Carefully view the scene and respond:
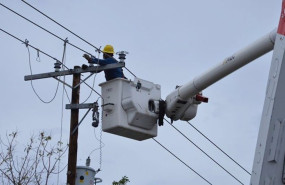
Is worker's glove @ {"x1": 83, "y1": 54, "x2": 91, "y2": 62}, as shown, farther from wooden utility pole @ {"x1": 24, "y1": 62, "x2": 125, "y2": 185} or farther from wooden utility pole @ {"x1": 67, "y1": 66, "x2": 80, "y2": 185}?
wooden utility pole @ {"x1": 67, "y1": 66, "x2": 80, "y2": 185}

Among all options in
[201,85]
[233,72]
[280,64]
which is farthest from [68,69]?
[280,64]

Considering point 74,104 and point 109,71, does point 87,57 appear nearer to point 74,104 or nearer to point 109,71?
point 109,71

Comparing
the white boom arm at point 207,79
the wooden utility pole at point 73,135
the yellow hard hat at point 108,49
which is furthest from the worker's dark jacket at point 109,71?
the white boom arm at point 207,79

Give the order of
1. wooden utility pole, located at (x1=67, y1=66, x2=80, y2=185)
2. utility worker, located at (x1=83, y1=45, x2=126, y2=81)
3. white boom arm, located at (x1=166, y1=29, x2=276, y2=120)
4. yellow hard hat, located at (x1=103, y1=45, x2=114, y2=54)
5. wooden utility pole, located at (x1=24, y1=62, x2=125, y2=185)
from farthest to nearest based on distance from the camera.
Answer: yellow hard hat, located at (x1=103, y1=45, x2=114, y2=54), utility worker, located at (x1=83, y1=45, x2=126, y2=81), wooden utility pole, located at (x1=24, y1=62, x2=125, y2=185), wooden utility pole, located at (x1=67, y1=66, x2=80, y2=185), white boom arm, located at (x1=166, y1=29, x2=276, y2=120)

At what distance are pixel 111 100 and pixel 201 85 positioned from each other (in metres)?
2.21

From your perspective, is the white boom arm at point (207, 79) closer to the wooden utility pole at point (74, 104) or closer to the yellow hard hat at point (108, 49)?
the wooden utility pole at point (74, 104)

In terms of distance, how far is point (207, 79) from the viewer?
9148 millimetres

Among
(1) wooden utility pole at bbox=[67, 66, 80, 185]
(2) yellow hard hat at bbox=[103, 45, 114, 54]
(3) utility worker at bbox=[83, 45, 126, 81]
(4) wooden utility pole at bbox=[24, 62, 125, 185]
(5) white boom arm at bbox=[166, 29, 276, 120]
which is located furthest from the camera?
(2) yellow hard hat at bbox=[103, 45, 114, 54]

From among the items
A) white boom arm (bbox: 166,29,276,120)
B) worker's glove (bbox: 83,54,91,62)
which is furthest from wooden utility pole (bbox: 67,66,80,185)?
white boom arm (bbox: 166,29,276,120)

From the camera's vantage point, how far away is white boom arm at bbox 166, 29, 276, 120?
7199mm

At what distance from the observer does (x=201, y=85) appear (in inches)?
376

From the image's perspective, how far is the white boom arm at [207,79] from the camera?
7.20 m

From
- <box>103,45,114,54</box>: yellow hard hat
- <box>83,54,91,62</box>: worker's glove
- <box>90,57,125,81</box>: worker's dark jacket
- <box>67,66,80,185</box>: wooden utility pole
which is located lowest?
<box>67,66,80,185</box>: wooden utility pole

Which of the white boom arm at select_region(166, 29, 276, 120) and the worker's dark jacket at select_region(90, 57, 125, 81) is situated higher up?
the worker's dark jacket at select_region(90, 57, 125, 81)
